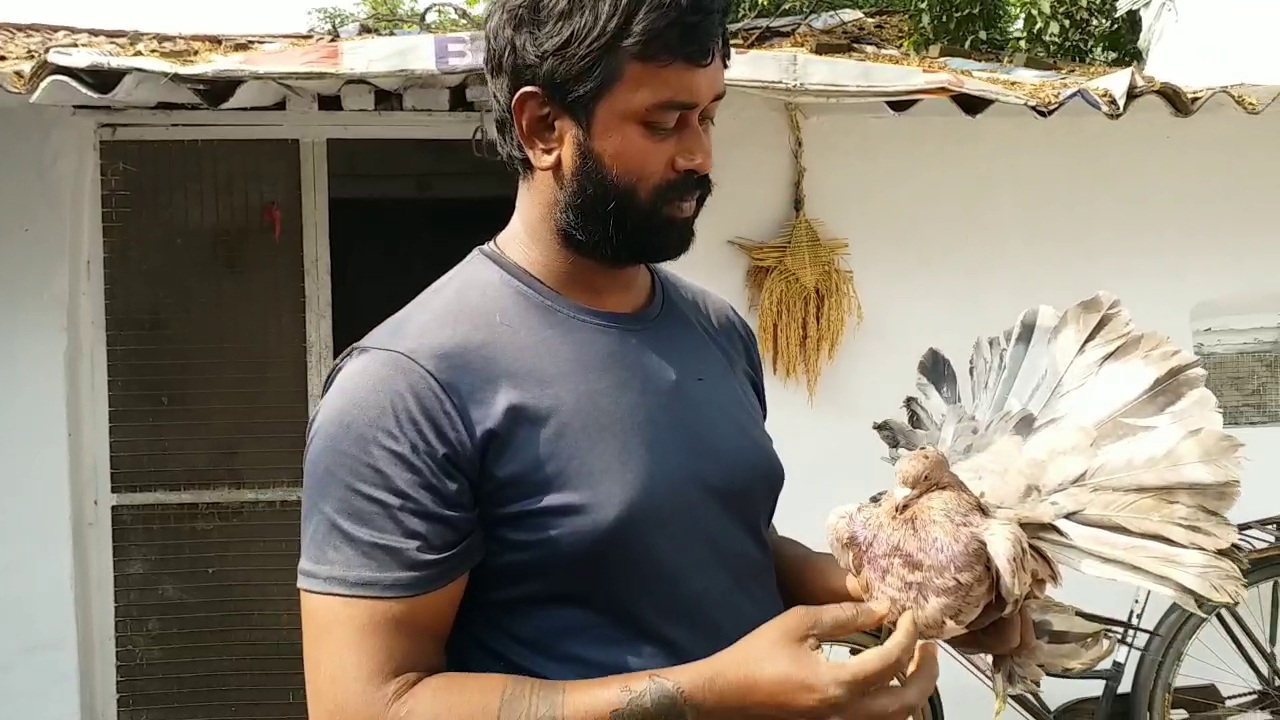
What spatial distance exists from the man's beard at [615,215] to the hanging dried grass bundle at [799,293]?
1945 mm

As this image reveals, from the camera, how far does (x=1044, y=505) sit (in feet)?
5.49

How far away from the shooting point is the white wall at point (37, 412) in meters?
3.25

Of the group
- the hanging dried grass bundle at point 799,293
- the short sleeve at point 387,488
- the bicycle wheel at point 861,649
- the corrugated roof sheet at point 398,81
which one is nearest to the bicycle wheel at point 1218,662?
the bicycle wheel at point 861,649

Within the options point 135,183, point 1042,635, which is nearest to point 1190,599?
point 1042,635

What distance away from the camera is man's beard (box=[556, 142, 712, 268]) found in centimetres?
139

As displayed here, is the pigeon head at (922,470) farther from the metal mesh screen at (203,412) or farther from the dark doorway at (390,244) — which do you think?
the dark doorway at (390,244)

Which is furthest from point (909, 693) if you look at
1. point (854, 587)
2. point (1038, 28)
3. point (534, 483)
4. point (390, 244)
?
point (390, 244)

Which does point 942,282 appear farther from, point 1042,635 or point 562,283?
point 562,283

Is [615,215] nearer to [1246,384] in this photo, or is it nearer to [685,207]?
[685,207]

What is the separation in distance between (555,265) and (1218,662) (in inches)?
136

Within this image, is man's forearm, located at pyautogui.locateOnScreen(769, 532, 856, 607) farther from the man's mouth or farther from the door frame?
the door frame

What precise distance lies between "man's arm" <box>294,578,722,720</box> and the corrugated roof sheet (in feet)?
6.02

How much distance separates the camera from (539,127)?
1.43m

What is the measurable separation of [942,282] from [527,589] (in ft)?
8.52
